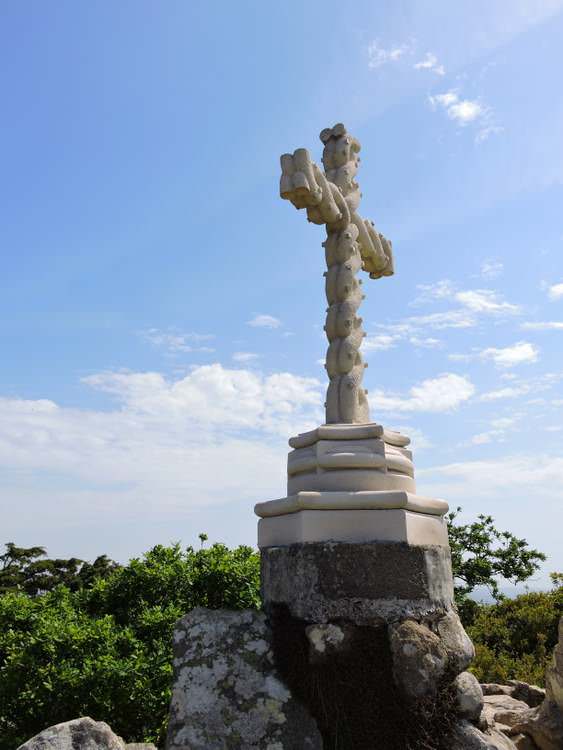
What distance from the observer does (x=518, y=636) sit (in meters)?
8.65

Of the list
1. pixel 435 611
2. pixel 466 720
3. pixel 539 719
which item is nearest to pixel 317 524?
pixel 435 611

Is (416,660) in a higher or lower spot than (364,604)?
lower

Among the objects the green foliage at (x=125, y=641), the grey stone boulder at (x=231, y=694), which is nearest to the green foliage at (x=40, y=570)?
the green foliage at (x=125, y=641)

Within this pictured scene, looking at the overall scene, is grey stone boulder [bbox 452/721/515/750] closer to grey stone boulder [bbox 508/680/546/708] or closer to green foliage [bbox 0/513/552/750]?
green foliage [bbox 0/513/552/750]

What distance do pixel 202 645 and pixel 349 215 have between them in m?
2.78

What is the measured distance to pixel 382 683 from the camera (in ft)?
9.51

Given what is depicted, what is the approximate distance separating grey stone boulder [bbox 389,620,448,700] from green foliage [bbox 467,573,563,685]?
5.08 m

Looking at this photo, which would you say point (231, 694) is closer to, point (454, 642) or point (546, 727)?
point (454, 642)

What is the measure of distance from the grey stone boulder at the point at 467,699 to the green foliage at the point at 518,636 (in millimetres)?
4835

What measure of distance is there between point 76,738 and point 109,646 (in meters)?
1.52

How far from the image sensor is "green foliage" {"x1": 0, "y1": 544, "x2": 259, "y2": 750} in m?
4.43

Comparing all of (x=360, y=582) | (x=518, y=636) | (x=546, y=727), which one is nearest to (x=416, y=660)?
(x=360, y=582)

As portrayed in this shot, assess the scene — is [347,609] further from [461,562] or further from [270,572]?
[461,562]

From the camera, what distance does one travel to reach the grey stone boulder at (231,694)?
2.83 metres
